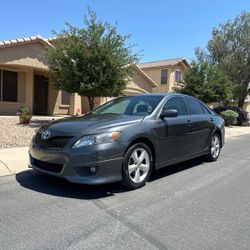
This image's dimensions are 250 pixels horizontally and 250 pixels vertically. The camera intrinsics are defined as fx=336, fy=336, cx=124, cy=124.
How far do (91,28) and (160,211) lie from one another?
1062 cm

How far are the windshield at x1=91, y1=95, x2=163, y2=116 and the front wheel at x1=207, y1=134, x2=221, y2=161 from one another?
7.72 feet

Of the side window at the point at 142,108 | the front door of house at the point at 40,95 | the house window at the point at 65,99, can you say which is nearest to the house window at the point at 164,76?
the house window at the point at 65,99

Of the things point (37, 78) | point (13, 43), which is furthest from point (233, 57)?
point (13, 43)

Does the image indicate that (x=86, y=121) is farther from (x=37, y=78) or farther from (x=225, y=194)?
(x=37, y=78)

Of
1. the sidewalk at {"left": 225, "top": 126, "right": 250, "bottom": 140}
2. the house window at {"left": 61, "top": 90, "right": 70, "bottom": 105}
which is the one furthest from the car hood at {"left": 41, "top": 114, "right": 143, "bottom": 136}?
the house window at {"left": 61, "top": 90, "right": 70, "bottom": 105}

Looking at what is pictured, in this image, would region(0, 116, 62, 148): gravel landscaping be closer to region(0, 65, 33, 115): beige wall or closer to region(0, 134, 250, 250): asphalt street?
region(0, 134, 250, 250): asphalt street

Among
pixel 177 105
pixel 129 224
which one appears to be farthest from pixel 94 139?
pixel 177 105

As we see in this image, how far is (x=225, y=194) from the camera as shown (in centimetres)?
555

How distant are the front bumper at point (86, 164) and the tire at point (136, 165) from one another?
167 millimetres

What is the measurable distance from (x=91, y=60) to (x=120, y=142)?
886cm

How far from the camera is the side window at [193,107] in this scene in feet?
24.0

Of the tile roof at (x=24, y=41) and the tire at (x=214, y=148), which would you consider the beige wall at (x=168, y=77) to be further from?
the tire at (x=214, y=148)

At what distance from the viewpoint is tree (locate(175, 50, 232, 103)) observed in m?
20.7

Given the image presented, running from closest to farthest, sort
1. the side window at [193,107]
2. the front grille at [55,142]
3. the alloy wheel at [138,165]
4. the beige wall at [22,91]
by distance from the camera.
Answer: the front grille at [55,142], the alloy wheel at [138,165], the side window at [193,107], the beige wall at [22,91]
